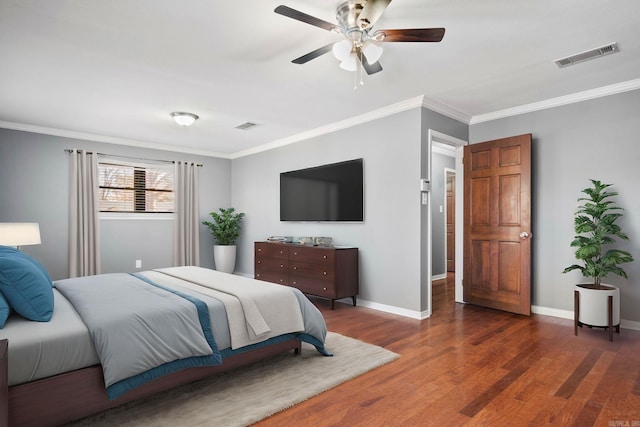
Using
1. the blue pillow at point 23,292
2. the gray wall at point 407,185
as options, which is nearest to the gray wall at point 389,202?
the gray wall at point 407,185

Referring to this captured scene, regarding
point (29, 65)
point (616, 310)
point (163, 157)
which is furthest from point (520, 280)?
point (163, 157)

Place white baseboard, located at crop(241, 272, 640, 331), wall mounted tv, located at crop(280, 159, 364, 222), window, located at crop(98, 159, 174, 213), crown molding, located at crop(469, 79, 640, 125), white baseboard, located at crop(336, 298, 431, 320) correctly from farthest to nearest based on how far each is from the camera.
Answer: window, located at crop(98, 159, 174, 213) < wall mounted tv, located at crop(280, 159, 364, 222) < white baseboard, located at crop(336, 298, 431, 320) < white baseboard, located at crop(241, 272, 640, 331) < crown molding, located at crop(469, 79, 640, 125)

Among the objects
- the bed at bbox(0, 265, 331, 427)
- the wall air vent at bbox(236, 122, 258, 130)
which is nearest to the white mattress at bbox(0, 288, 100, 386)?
the bed at bbox(0, 265, 331, 427)

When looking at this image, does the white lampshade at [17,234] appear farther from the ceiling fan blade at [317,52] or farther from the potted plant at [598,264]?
the potted plant at [598,264]

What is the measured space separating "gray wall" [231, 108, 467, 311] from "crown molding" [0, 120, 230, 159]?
2.40m

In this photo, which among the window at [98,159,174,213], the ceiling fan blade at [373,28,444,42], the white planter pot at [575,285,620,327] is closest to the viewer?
the ceiling fan blade at [373,28,444,42]

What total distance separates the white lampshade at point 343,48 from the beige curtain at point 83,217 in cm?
479

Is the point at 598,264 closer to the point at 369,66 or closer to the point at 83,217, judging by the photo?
the point at 369,66

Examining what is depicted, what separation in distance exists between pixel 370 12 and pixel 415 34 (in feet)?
1.08

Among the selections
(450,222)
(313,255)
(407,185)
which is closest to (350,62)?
(407,185)

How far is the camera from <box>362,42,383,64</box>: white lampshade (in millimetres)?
2410

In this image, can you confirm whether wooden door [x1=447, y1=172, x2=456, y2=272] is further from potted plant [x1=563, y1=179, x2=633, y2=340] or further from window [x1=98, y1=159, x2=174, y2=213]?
window [x1=98, y1=159, x2=174, y2=213]

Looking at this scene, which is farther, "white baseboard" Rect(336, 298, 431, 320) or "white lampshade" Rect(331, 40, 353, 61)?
"white baseboard" Rect(336, 298, 431, 320)

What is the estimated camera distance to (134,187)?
611cm
